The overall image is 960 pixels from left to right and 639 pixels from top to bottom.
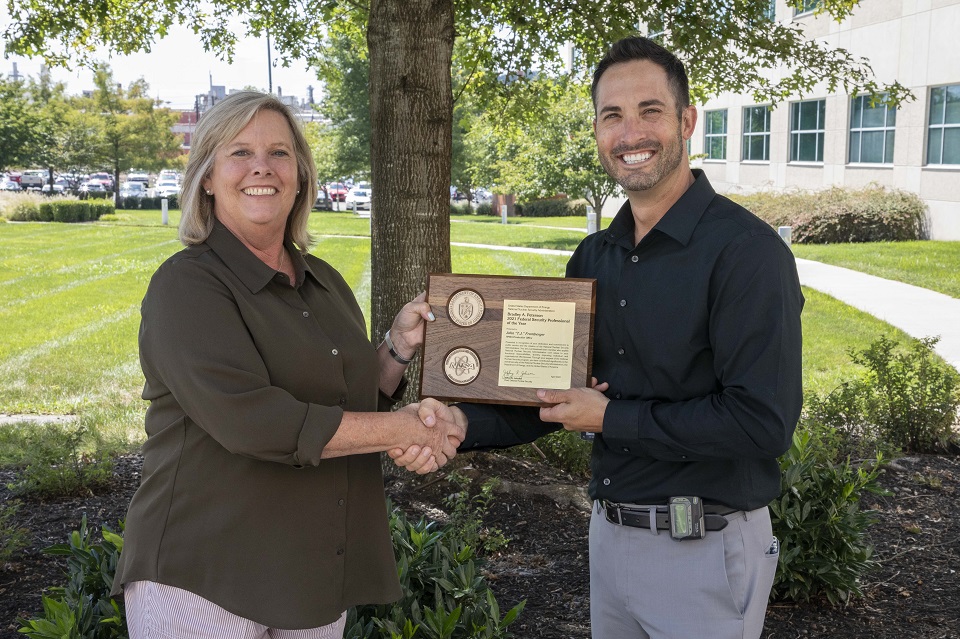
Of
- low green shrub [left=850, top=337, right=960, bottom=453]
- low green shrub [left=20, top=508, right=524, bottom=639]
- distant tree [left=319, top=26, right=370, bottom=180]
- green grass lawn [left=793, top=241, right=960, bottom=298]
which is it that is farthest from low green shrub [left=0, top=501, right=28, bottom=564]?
distant tree [left=319, top=26, right=370, bottom=180]

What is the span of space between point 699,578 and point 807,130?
95.2 feet

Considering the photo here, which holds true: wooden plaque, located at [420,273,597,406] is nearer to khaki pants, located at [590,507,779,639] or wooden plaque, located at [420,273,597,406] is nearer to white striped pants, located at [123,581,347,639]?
khaki pants, located at [590,507,779,639]

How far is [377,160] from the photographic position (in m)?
5.54

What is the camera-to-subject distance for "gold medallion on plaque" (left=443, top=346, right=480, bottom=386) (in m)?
2.94

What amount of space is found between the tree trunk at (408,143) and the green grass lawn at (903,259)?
11030 mm

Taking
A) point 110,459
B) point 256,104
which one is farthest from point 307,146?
point 110,459

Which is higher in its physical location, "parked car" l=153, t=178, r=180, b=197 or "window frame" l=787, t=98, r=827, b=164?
"window frame" l=787, t=98, r=827, b=164

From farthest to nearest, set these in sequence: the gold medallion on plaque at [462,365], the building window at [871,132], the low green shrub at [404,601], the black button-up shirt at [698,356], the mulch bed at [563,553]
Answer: the building window at [871,132], the mulch bed at [563,553], the low green shrub at [404,601], the gold medallion on plaque at [462,365], the black button-up shirt at [698,356]

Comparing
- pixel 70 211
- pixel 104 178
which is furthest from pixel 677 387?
pixel 104 178

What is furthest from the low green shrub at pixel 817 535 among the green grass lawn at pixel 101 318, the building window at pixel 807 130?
the building window at pixel 807 130

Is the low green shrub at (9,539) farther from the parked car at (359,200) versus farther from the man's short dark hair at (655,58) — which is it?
the parked car at (359,200)

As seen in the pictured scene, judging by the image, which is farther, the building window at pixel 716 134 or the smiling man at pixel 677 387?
the building window at pixel 716 134

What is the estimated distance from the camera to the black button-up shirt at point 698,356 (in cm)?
237

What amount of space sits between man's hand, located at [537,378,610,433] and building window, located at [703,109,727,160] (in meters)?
33.5
